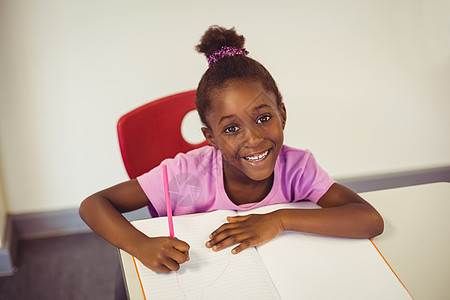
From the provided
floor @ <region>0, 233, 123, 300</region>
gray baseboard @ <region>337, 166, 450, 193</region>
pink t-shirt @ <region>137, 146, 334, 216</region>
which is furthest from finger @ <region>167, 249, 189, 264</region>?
gray baseboard @ <region>337, 166, 450, 193</region>

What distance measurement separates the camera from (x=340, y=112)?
2012 mm

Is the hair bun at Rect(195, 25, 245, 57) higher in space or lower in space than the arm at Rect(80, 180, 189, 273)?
higher

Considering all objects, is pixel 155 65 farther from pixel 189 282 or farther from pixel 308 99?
pixel 189 282

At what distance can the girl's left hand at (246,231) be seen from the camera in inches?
32.2

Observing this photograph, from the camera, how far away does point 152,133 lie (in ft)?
4.00

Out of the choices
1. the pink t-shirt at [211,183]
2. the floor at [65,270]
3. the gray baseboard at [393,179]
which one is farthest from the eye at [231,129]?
the gray baseboard at [393,179]

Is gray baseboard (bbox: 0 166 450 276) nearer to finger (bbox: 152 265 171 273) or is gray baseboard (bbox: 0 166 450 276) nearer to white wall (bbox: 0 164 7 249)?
white wall (bbox: 0 164 7 249)

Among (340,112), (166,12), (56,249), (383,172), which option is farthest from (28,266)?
(383,172)

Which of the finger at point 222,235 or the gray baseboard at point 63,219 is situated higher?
the finger at point 222,235

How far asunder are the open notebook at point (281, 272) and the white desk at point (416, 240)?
0.03m

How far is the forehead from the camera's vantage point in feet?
3.01

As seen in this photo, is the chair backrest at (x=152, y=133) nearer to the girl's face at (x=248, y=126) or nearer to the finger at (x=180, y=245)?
the girl's face at (x=248, y=126)

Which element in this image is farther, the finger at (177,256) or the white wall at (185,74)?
the white wall at (185,74)

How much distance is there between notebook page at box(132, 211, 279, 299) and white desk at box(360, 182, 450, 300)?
0.24 meters
